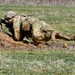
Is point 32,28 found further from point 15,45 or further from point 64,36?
point 64,36

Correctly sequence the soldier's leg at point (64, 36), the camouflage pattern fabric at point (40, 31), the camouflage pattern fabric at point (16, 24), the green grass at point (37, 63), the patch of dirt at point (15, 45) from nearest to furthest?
the green grass at point (37, 63), the patch of dirt at point (15, 45), the camouflage pattern fabric at point (40, 31), the camouflage pattern fabric at point (16, 24), the soldier's leg at point (64, 36)

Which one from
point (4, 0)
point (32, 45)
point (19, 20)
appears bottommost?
point (4, 0)

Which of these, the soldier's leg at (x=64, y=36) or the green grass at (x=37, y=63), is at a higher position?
the green grass at (x=37, y=63)

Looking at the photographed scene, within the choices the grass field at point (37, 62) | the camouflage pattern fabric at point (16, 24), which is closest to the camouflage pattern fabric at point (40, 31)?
the camouflage pattern fabric at point (16, 24)

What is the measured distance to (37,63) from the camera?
9.45 meters

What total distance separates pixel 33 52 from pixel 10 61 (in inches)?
80.1

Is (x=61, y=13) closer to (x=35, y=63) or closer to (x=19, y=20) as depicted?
(x=19, y=20)

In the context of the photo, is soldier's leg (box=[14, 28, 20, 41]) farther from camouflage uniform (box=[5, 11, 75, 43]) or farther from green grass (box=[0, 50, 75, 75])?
green grass (box=[0, 50, 75, 75])

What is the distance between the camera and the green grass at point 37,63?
28.4ft

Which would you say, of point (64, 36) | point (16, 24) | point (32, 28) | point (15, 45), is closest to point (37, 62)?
point (32, 28)

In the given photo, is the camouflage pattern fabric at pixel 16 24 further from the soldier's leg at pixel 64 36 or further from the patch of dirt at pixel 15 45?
the soldier's leg at pixel 64 36

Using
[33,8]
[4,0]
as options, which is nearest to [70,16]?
[33,8]

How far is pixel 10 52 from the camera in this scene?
37.3ft

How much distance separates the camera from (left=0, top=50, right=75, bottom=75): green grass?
8.65 metres
